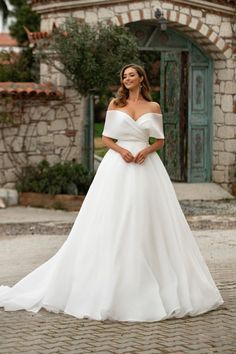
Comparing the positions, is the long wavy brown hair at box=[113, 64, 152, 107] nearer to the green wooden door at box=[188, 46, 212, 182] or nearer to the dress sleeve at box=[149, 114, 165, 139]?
the dress sleeve at box=[149, 114, 165, 139]

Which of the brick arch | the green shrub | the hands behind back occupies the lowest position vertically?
the green shrub

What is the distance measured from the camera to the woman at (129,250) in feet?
22.4

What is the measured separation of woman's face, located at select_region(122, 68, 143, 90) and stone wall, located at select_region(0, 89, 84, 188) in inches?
320

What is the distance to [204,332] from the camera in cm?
641

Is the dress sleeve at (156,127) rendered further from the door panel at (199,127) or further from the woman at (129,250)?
the door panel at (199,127)

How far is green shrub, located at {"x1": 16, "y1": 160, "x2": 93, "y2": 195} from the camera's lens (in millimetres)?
14836

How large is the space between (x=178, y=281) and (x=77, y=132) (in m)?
9.30

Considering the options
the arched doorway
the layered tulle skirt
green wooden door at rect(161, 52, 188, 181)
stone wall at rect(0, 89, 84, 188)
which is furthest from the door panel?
the layered tulle skirt

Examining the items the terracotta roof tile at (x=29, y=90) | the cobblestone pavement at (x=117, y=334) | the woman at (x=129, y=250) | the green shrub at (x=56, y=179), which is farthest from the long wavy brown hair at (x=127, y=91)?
the terracotta roof tile at (x=29, y=90)

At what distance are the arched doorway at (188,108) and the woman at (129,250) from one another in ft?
33.7

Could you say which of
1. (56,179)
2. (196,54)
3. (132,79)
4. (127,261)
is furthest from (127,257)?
(196,54)

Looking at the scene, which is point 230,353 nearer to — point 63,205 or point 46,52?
point 63,205

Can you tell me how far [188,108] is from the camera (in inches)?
696

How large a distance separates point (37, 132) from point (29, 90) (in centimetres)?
77
